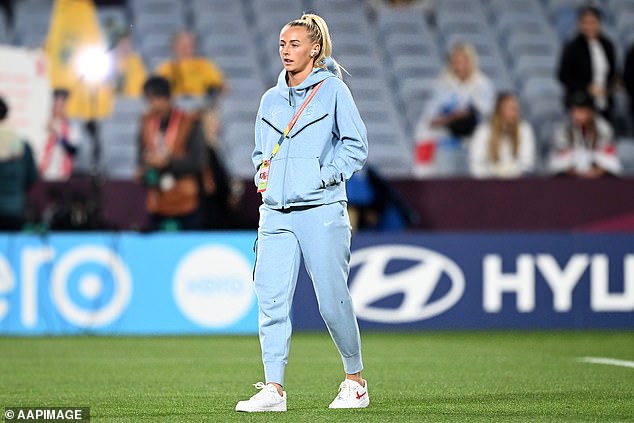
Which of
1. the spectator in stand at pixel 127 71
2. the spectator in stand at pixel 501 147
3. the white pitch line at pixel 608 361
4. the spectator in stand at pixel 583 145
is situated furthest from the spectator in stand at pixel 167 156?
the white pitch line at pixel 608 361

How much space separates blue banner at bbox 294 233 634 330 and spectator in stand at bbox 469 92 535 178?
1.41 m

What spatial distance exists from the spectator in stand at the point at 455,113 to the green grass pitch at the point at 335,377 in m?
2.52

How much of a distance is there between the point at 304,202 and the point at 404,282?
6.70 metres

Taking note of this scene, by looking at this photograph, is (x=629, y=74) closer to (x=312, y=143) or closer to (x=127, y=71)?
(x=127, y=71)

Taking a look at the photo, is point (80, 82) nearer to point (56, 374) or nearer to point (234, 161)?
point (234, 161)

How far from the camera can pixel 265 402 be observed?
267 inches

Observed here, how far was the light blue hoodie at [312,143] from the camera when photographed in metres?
6.86

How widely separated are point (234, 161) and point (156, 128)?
128 inches

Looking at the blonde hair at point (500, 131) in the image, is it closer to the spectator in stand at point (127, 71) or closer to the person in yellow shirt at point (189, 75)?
the person in yellow shirt at point (189, 75)

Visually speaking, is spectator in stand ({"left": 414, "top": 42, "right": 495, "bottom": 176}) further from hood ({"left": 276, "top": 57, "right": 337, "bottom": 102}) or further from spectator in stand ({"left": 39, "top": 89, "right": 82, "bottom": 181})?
hood ({"left": 276, "top": 57, "right": 337, "bottom": 102})

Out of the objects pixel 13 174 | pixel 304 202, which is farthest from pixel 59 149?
pixel 304 202

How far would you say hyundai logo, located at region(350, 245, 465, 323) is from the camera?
13.4 metres

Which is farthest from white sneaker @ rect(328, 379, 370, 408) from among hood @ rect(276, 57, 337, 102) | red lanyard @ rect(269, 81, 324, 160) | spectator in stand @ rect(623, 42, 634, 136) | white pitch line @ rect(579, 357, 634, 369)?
spectator in stand @ rect(623, 42, 634, 136)

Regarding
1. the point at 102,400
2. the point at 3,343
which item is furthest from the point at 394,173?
the point at 102,400
